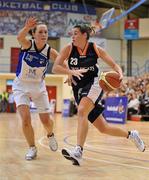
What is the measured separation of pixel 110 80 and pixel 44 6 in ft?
95.6

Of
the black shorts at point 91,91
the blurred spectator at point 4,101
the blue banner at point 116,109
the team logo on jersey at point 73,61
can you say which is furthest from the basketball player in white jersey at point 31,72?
the blurred spectator at point 4,101

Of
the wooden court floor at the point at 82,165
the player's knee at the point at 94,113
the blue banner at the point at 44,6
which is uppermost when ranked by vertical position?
the blue banner at the point at 44,6

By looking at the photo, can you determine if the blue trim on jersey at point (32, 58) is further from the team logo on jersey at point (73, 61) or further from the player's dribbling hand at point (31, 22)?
the team logo on jersey at point (73, 61)

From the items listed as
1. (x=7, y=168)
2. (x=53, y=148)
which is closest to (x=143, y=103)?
(x=53, y=148)

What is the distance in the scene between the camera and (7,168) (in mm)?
5352

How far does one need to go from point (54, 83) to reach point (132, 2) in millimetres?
8668

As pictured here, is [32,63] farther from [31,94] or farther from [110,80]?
[110,80]

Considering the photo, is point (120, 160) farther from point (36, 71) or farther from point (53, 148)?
point (36, 71)

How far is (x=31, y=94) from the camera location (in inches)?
254

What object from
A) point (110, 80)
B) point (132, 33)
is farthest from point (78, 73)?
point (132, 33)

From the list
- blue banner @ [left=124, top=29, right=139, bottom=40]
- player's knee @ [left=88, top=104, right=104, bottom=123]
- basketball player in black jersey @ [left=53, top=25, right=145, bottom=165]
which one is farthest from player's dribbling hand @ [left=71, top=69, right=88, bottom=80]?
blue banner @ [left=124, top=29, right=139, bottom=40]

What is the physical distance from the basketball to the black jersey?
0.16 m

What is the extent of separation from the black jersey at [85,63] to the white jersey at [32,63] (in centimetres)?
54

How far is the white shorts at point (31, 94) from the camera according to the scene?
6367mm
